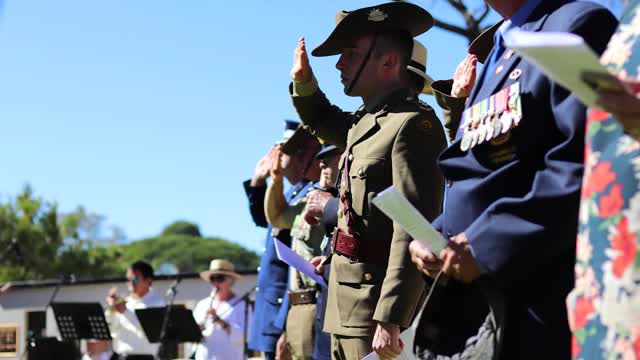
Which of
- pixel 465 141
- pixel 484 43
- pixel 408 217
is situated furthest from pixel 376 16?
pixel 408 217

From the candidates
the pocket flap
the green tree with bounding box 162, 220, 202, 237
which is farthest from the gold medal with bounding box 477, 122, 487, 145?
the green tree with bounding box 162, 220, 202, 237

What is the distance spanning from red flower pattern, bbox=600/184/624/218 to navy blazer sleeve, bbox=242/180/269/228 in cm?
613

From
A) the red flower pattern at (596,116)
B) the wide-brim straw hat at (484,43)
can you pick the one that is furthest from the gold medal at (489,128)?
the wide-brim straw hat at (484,43)

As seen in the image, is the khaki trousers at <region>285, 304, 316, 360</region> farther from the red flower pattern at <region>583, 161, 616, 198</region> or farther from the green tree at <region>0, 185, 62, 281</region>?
the green tree at <region>0, 185, 62, 281</region>

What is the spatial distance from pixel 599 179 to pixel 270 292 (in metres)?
5.88

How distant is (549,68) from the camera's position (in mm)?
2137

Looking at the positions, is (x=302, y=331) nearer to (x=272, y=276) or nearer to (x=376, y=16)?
(x=272, y=276)

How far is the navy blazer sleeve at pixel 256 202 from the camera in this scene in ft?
27.3

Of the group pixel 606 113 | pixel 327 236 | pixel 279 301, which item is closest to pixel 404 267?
pixel 327 236

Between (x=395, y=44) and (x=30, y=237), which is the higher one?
(x=395, y=44)

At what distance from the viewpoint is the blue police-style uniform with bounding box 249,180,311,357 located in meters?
7.84

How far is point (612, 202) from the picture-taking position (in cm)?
225

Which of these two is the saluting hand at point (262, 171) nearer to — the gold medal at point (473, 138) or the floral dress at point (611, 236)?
the gold medal at point (473, 138)

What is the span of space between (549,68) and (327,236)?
321 cm
